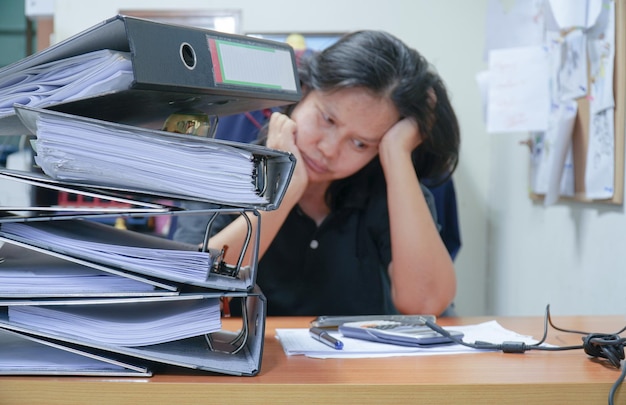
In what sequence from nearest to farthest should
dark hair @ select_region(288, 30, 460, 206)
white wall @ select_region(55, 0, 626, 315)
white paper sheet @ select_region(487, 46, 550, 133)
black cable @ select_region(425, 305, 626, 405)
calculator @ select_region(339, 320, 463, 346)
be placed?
black cable @ select_region(425, 305, 626, 405), calculator @ select_region(339, 320, 463, 346), dark hair @ select_region(288, 30, 460, 206), white paper sheet @ select_region(487, 46, 550, 133), white wall @ select_region(55, 0, 626, 315)

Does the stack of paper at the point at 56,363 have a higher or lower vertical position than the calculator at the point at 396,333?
higher

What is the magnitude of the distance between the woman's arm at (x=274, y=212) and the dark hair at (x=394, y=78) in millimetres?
102

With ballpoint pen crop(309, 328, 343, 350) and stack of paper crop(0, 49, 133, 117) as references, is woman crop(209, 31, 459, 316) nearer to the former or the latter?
ballpoint pen crop(309, 328, 343, 350)

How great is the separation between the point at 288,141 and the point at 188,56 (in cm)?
70

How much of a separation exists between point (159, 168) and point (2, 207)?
Result: 15 centimetres

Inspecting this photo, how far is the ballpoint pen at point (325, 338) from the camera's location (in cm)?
81

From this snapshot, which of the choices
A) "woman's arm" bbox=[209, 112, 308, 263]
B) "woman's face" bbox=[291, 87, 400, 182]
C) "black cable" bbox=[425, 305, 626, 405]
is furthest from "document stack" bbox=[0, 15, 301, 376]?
"woman's face" bbox=[291, 87, 400, 182]

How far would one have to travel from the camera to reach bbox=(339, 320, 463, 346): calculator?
841 millimetres

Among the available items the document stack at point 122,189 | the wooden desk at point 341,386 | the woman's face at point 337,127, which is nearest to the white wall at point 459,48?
the woman's face at point 337,127

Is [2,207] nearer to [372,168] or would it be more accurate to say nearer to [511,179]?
[372,168]

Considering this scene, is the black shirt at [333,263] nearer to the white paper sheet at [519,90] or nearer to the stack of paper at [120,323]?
the white paper sheet at [519,90]

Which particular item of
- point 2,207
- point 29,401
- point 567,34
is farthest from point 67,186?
point 567,34

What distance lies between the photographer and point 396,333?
0.86 m

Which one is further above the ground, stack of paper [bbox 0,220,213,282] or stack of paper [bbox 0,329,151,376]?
stack of paper [bbox 0,220,213,282]
